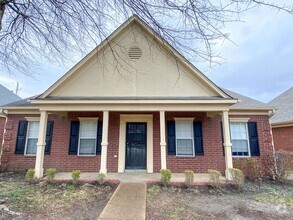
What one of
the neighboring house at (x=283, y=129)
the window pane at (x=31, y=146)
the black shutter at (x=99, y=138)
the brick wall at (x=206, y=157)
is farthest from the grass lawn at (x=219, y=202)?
the window pane at (x=31, y=146)

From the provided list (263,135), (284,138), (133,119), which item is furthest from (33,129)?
(284,138)

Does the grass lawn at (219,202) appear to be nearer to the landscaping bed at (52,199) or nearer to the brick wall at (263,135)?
the landscaping bed at (52,199)

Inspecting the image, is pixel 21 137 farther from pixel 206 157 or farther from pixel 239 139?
pixel 239 139

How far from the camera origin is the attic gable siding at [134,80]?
830 cm

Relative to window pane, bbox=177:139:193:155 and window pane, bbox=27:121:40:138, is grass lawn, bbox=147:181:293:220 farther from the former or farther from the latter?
window pane, bbox=27:121:40:138

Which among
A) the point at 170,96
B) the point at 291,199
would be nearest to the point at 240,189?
the point at 291,199

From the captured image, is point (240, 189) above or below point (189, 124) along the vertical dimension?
below

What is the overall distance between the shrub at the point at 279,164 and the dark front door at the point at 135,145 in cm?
560

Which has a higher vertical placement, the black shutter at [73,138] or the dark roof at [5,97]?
the dark roof at [5,97]

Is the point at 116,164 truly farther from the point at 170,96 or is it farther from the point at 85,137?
the point at 170,96

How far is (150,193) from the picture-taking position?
5.98 meters

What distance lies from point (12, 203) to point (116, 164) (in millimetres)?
4378

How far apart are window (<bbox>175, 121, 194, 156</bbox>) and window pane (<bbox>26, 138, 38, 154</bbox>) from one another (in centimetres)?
688

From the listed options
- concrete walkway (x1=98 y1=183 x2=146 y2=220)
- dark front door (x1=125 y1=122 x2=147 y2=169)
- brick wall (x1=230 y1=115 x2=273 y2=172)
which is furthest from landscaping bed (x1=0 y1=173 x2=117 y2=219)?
brick wall (x1=230 y1=115 x2=273 y2=172)
